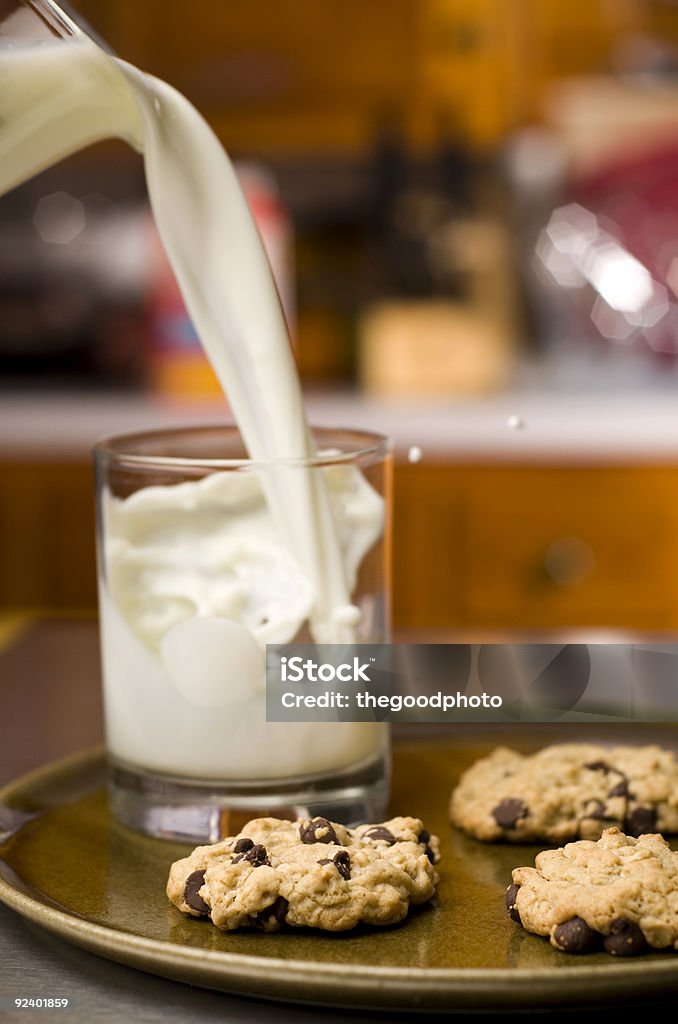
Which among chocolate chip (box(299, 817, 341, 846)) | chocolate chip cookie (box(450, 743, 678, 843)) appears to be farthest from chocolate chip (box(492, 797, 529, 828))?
chocolate chip (box(299, 817, 341, 846))

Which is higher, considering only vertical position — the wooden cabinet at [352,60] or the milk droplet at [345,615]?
the wooden cabinet at [352,60]

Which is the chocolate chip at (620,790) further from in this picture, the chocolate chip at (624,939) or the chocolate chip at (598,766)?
the chocolate chip at (624,939)

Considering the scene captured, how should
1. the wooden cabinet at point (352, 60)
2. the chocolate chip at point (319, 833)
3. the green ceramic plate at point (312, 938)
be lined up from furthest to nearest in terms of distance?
the wooden cabinet at point (352, 60) < the chocolate chip at point (319, 833) < the green ceramic plate at point (312, 938)

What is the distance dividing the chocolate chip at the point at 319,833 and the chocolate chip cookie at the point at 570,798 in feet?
0.36

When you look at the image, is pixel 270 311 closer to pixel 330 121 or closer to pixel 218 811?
pixel 218 811

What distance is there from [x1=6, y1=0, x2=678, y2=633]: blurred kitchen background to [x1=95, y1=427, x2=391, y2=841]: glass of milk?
1.35 metres

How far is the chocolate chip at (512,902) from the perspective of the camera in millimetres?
564

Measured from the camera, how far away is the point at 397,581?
2152 millimetres

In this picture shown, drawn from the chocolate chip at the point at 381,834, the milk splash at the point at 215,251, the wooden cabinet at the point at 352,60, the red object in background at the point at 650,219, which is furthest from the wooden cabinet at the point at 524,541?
the chocolate chip at the point at 381,834

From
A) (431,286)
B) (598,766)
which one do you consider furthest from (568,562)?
(598,766)

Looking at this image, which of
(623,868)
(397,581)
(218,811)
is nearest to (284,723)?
(218,811)

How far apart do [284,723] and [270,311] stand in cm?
22

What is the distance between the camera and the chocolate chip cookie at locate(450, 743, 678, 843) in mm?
682

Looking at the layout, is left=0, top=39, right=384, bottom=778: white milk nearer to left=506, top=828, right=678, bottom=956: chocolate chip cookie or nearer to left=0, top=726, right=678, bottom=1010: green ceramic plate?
left=0, top=726, right=678, bottom=1010: green ceramic plate
